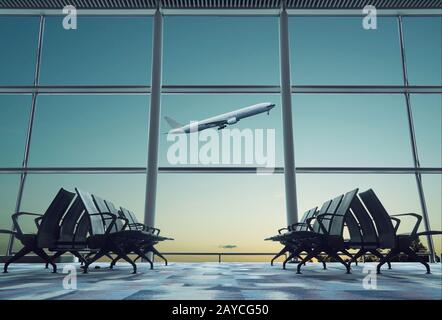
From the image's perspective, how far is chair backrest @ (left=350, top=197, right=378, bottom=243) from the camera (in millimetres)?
3588

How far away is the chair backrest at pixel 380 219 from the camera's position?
333 centimetres

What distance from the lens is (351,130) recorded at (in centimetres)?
659

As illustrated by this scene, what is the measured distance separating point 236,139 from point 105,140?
234 cm

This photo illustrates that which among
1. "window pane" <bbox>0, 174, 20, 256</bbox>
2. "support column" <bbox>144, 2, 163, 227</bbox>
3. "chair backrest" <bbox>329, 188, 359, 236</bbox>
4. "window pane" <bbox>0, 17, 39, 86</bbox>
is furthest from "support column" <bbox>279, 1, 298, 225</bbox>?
"window pane" <bbox>0, 17, 39, 86</bbox>

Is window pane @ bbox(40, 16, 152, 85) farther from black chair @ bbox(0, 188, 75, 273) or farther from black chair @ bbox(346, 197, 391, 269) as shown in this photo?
black chair @ bbox(346, 197, 391, 269)

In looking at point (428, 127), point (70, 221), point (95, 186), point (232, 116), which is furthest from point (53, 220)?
point (232, 116)

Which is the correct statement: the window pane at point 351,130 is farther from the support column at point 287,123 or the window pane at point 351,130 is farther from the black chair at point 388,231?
the black chair at point 388,231

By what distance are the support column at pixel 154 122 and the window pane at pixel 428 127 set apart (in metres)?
4.69

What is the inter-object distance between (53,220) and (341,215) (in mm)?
2683

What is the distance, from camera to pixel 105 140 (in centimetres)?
639

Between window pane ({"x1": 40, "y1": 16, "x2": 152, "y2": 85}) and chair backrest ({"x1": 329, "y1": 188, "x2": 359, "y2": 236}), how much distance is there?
4.66m

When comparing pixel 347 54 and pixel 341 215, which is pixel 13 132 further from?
pixel 347 54

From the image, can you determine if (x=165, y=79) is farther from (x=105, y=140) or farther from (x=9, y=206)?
(x=9, y=206)

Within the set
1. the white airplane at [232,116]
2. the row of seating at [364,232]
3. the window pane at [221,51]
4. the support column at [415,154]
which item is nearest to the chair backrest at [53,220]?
the row of seating at [364,232]
